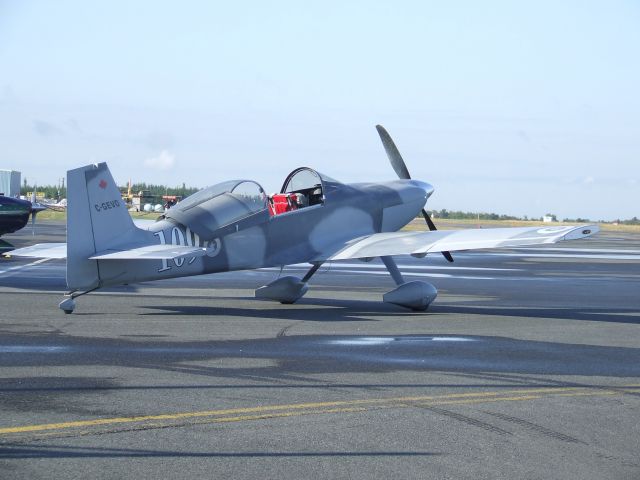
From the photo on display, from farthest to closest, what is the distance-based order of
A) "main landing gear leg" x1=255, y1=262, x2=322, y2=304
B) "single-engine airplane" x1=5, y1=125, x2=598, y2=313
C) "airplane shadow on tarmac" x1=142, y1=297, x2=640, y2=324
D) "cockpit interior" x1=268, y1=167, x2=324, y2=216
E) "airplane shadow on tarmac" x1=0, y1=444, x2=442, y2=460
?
"cockpit interior" x1=268, y1=167, x2=324, y2=216 → "main landing gear leg" x1=255, y1=262, x2=322, y2=304 → "airplane shadow on tarmac" x1=142, y1=297, x2=640, y2=324 → "single-engine airplane" x1=5, y1=125, x2=598, y2=313 → "airplane shadow on tarmac" x1=0, y1=444, x2=442, y2=460

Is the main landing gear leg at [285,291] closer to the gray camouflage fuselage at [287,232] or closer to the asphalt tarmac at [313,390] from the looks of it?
the asphalt tarmac at [313,390]

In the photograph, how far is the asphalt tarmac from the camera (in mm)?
5898

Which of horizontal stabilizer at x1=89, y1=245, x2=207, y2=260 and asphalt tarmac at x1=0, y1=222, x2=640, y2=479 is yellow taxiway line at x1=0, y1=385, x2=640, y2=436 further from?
horizontal stabilizer at x1=89, y1=245, x2=207, y2=260

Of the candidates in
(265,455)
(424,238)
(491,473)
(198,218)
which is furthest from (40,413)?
(424,238)

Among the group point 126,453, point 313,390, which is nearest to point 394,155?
point 313,390

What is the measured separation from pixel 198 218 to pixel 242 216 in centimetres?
87

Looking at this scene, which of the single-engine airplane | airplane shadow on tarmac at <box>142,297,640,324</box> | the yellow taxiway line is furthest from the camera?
airplane shadow on tarmac at <box>142,297,640,324</box>

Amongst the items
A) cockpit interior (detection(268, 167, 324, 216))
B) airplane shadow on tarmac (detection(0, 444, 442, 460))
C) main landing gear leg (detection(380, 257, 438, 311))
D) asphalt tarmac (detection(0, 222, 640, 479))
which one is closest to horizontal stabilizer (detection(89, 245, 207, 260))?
asphalt tarmac (detection(0, 222, 640, 479))

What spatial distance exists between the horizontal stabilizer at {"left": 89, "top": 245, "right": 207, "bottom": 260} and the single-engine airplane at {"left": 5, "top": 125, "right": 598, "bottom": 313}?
15 millimetres

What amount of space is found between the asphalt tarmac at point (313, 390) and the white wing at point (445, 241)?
105cm

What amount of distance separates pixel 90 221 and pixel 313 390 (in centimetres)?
608

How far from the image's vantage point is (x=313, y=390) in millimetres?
8195

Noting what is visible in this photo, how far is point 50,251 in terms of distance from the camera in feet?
49.6

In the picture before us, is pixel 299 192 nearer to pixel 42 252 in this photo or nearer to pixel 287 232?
pixel 287 232
